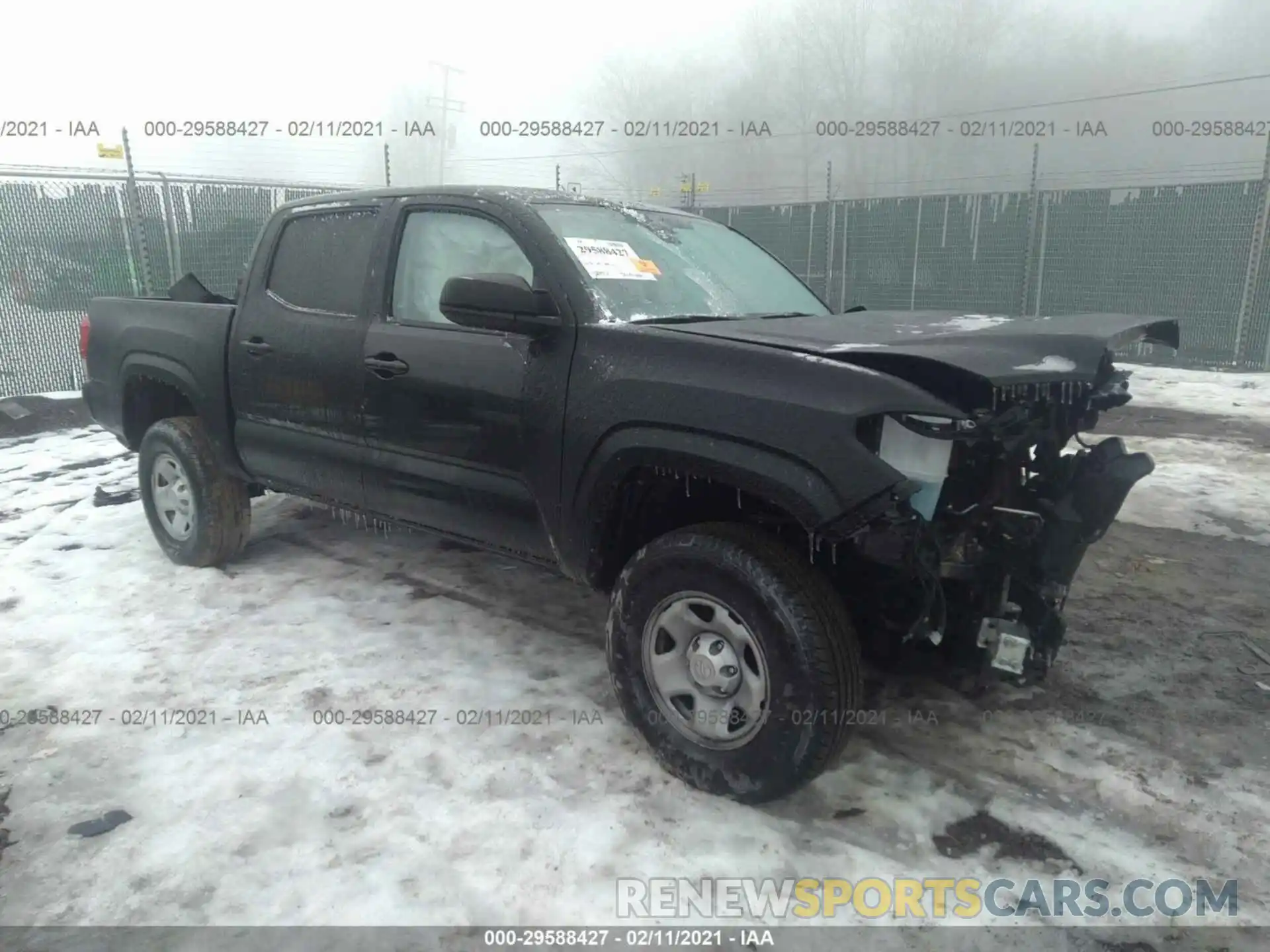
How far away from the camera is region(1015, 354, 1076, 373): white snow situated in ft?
7.47

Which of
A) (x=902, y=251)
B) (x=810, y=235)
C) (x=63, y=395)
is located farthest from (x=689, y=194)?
(x=63, y=395)

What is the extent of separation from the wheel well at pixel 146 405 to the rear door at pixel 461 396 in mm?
1855

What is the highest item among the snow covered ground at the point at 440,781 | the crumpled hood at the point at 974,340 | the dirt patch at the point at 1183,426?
the crumpled hood at the point at 974,340

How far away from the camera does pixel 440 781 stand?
271cm

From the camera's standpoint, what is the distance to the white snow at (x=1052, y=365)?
7.47 ft

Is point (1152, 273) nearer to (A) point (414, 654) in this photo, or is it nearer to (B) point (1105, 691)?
(B) point (1105, 691)

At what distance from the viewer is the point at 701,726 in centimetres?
262

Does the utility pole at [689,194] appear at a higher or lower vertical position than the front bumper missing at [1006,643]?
higher

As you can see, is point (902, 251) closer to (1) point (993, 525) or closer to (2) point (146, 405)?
(2) point (146, 405)

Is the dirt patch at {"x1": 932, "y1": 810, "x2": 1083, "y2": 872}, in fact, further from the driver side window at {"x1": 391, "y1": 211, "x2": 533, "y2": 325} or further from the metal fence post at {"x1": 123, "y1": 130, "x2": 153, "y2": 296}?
the metal fence post at {"x1": 123, "y1": 130, "x2": 153, "y2": 296}

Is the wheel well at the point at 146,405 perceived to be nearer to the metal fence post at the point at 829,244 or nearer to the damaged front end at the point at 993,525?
the damaged front end at the point at 993,525

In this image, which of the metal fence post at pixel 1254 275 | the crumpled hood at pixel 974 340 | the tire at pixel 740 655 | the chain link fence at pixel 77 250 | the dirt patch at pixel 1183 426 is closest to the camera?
the crumpled hood at pixel 974 340

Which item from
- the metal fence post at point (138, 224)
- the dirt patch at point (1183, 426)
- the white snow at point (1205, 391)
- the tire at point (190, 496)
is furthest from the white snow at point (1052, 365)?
the metal fence post at point (138, 224)

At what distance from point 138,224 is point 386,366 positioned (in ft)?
26.2
